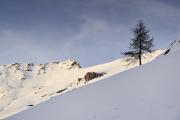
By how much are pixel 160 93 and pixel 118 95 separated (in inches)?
78.1

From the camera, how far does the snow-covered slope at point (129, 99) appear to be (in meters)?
11.7

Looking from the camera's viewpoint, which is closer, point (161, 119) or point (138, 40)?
point (161, 119)

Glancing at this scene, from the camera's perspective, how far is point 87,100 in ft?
49.0

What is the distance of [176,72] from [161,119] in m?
4.29

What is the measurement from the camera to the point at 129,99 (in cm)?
1322

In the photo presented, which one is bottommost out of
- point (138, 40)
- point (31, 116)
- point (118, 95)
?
point (31, 116)

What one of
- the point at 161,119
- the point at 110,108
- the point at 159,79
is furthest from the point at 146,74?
the point at 161,119

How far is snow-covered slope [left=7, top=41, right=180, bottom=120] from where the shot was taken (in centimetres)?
1166

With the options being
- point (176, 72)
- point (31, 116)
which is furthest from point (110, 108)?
point (31, 116)

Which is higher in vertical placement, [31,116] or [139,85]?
[139,85]

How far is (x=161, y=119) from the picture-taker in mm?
10773

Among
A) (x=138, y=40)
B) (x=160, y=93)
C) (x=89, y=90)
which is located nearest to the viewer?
(x=160, y=93)

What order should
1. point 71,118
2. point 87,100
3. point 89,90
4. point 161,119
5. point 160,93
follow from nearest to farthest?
point 161,119 < point 160,93 < point 71,118 < point 87,100 < point 89,90

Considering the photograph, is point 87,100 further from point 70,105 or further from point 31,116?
point 31,116
